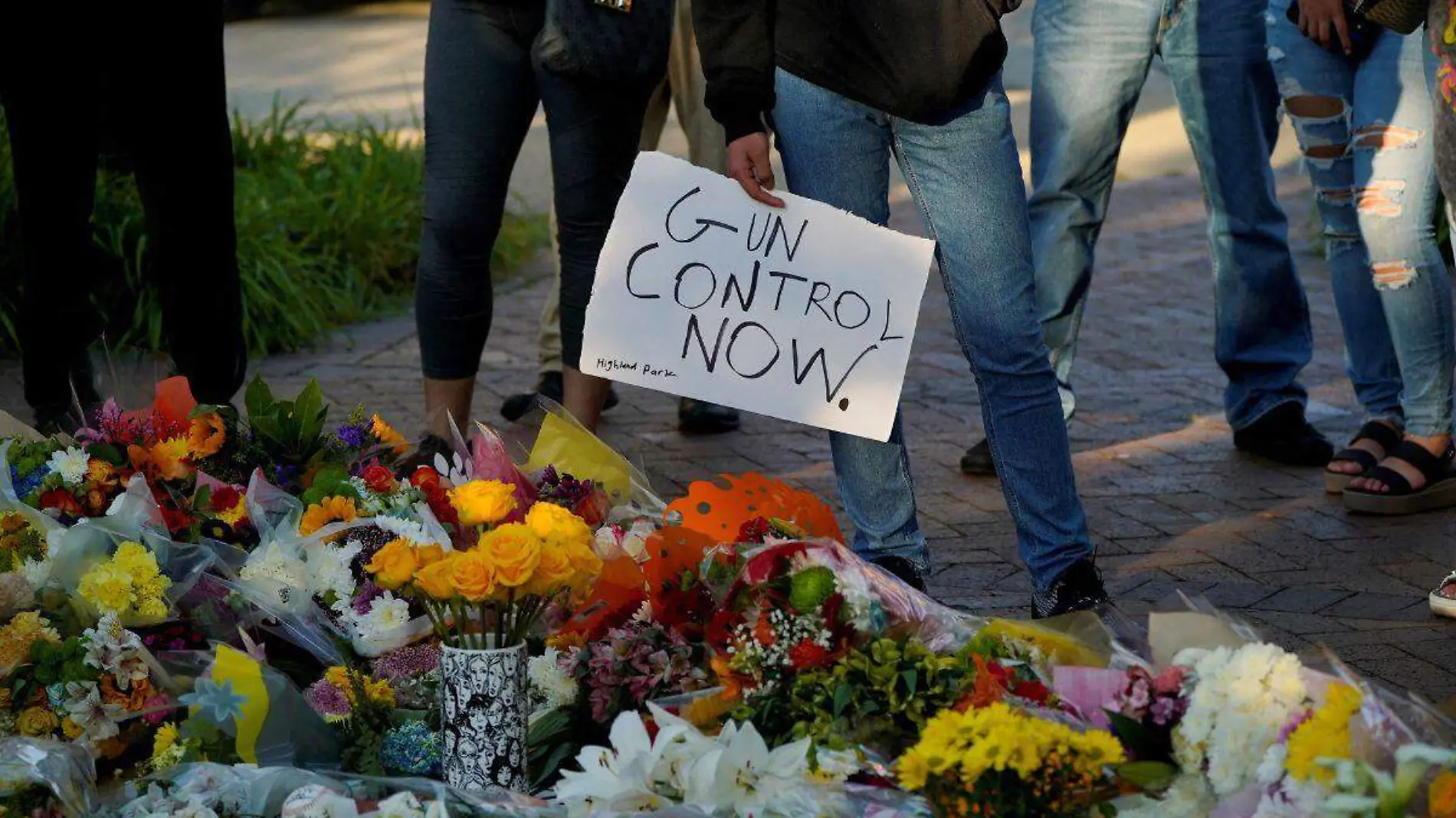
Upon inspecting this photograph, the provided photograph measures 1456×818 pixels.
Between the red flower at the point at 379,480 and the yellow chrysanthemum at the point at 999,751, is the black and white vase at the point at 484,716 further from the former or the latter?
the red flower at the point at 379,480

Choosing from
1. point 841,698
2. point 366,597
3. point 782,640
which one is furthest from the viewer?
point 366,597

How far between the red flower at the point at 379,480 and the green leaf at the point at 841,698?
119cm

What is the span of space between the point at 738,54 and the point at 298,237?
4507 millimetres

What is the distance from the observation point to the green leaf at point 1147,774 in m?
2.27

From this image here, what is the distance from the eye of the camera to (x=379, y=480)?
3457mm

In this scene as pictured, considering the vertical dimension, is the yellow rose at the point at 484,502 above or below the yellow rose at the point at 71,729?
above

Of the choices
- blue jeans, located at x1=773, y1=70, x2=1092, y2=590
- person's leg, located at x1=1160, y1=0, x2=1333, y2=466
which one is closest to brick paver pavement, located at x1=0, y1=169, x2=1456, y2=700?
person's leg, located at x1=1160, y1=0, x2=1333, y2=466

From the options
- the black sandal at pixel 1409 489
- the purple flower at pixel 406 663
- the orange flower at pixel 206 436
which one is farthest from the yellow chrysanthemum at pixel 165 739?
the black sandal at pixel 1409 489

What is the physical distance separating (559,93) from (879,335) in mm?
1067

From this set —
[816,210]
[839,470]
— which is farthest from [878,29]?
[839,470]

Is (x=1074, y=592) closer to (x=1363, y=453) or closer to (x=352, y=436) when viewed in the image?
(x=352, y=436)

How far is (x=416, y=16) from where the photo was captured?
51.8ft

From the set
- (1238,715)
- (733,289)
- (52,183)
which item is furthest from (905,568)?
(52,183)

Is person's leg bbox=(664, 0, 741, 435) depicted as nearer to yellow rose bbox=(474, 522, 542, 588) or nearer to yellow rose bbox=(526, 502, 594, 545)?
yellow rose bbox=(526, 502, 594, 545)
